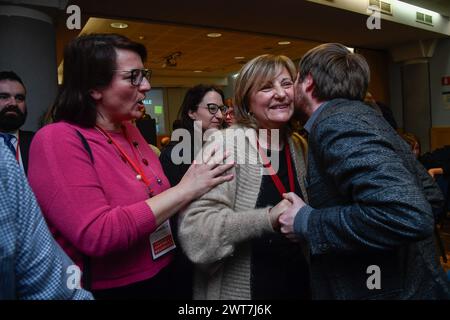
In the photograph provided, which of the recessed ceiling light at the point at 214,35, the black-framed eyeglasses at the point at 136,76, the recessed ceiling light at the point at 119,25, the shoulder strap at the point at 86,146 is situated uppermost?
the recessed ceiling light at the point at 214,35

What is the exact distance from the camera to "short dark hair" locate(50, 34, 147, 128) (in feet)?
3.49

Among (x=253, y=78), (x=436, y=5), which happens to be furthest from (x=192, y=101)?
(x=436, y=5)

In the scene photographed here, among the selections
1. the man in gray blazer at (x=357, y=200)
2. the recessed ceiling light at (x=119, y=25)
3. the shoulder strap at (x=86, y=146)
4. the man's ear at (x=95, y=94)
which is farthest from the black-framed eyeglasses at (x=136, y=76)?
the recessed ceiling light at (x=119, y=25)

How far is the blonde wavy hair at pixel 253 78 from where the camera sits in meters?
1.29

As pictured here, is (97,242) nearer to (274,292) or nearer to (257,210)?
(257,210)

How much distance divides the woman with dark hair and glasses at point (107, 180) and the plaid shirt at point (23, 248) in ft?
0.67

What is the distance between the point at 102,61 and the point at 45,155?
0.34 m

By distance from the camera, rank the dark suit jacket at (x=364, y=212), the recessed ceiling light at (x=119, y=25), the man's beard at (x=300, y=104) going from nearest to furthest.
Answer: the dark suit jacket at (x=364, y=212)
the man's beard at (x=300, y=104)
the recessed ceiling light at (x=119, y=25)

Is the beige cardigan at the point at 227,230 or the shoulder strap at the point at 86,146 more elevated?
the shoulder strap at the point at 86,146

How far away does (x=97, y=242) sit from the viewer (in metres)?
0.90

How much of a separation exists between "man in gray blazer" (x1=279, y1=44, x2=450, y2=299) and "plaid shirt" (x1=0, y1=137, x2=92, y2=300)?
0.63 metres

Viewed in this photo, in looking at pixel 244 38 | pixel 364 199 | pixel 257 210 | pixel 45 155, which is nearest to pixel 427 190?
pixel 364 199

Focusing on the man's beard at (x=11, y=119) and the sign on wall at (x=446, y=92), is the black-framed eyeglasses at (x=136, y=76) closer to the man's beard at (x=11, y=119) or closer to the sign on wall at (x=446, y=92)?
the man's beard at (x=11, y=119)
